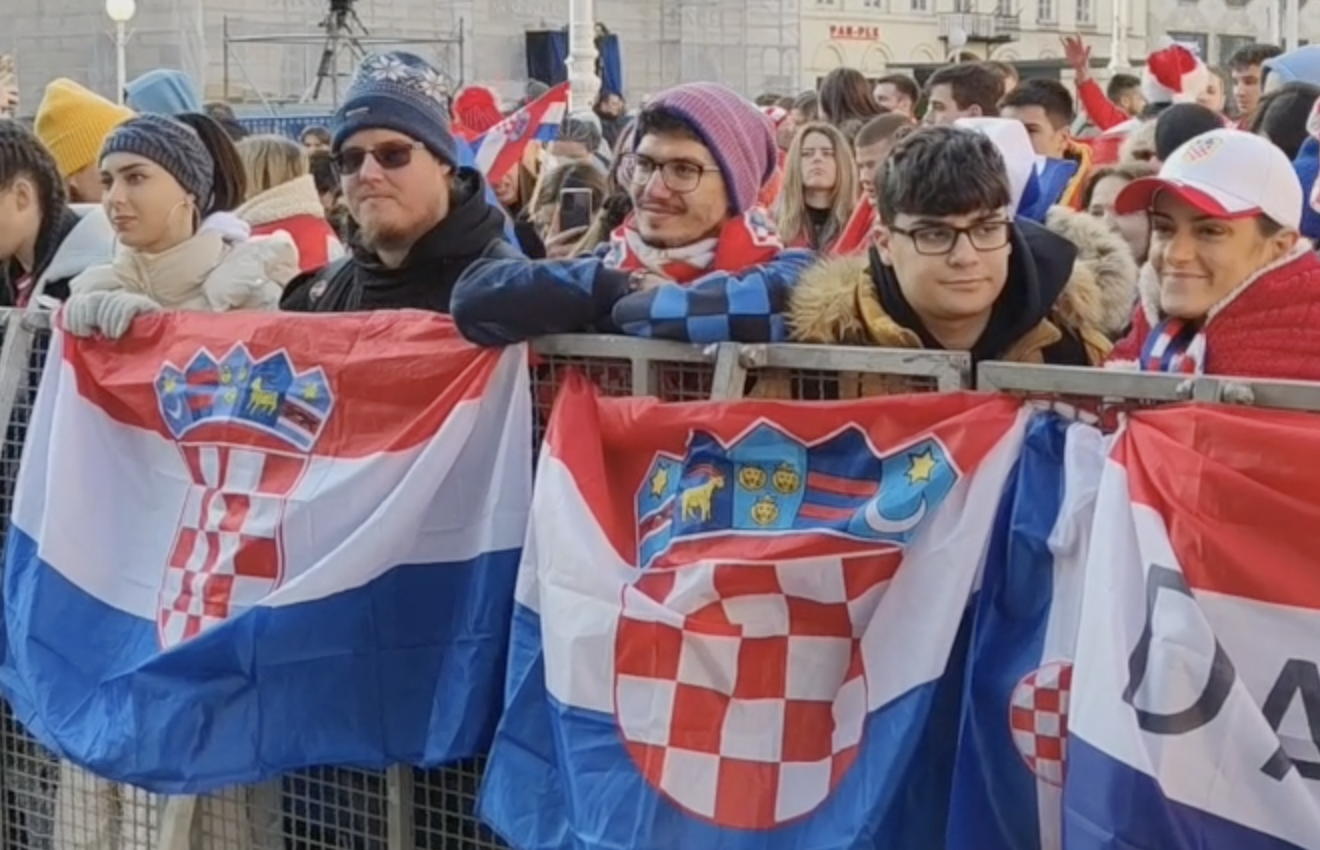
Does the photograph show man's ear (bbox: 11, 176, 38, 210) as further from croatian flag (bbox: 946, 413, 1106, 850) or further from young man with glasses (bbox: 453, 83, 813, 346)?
croatian flag (bbox: 946, 413, 1106, 850)

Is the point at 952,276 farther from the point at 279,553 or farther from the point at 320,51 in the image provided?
the point at 320,51

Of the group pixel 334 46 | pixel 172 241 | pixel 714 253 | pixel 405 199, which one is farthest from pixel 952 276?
pixel 334 46

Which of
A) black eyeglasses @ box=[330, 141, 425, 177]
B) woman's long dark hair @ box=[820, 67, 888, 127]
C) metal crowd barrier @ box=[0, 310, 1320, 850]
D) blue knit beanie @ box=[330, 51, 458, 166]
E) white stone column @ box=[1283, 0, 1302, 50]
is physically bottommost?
metal crowd barrier @ box=[0, 310, 1320, 850]

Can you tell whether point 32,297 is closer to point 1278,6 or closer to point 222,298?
point 222,298

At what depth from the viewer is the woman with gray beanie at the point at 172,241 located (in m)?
5.68

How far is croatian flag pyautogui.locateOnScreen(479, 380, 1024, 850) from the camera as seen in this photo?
368 centimetres

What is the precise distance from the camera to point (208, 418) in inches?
193

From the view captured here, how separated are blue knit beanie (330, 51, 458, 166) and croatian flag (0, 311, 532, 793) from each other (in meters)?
0.51

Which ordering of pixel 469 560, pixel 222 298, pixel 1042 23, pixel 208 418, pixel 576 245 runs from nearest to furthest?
pixel 469 560 < pixel 208 418 < pixel 222 298 < pixel 576 245 < pixel 1042 23

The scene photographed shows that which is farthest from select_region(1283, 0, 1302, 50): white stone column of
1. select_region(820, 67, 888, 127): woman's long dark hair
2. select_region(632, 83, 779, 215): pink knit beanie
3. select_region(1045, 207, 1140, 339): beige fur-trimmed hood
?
select_region(632, 83, 779, 215): pink knit beanie

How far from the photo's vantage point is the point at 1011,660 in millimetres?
3621

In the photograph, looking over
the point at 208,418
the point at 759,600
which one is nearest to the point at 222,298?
the point at 208,418

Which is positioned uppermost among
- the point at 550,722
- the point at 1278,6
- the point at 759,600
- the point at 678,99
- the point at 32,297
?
the point at 1278,6

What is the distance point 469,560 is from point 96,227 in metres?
2.49
